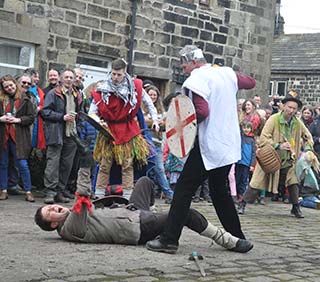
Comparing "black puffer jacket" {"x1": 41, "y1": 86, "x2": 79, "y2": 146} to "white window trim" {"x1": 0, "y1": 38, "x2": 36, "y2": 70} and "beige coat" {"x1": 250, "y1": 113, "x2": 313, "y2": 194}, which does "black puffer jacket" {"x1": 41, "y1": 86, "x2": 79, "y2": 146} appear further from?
"white window trim" {"x1": 0, "y1": 38, "x2": 36, "y2": 70}

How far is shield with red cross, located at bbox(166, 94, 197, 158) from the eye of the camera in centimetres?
626

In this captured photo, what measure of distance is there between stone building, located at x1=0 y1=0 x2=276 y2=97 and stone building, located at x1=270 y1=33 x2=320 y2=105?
63.3ft

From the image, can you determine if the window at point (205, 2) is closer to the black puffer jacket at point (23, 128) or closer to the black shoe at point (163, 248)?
the black puffer jacket at point (23, 128)

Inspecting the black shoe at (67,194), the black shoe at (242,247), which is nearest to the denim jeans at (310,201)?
the black shoe at (67,194)

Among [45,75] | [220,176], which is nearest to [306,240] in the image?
[220,176]

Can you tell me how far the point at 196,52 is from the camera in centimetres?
656

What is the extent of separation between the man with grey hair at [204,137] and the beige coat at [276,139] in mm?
4001

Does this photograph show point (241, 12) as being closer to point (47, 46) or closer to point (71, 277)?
point (47, 46)

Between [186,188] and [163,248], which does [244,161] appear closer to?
[186,188]

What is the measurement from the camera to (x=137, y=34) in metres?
15.4

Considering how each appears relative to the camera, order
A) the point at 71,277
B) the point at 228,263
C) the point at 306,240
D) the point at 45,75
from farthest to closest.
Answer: the point at 45,75, the point at 306,240, the point at 228,263, the point at 71,277

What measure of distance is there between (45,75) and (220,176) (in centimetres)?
779

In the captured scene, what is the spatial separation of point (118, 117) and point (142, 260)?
342 cm

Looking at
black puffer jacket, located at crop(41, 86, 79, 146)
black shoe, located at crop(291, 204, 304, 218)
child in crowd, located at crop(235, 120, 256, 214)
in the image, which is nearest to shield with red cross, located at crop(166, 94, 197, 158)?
black puffer jacket, located at crop(41, 86, 79, 146)
